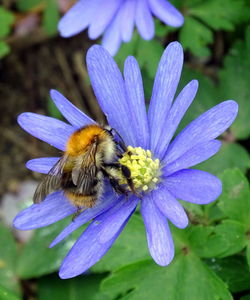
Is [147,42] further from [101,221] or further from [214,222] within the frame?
[101,221]

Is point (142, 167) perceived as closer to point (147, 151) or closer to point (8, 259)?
point (147, 151)

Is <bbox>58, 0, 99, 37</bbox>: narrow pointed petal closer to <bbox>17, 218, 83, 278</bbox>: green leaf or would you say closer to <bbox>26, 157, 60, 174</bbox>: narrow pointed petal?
<bbox>17, 218, 83, 278</bbox>: green leaf

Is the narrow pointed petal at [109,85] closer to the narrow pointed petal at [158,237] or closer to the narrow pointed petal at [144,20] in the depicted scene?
the narrow pointed petal at [158,237]

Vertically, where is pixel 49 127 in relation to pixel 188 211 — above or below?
above

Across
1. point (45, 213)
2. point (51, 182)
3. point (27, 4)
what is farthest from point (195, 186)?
point (27, 4)

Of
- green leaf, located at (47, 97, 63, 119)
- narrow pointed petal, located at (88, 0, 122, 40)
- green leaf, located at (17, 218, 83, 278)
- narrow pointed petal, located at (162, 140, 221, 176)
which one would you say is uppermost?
narrow pointed petal, located at (88, 0, 122, 40)

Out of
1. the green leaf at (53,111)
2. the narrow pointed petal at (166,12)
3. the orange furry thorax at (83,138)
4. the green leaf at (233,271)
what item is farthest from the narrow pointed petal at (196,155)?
the green leaf at (53,111)

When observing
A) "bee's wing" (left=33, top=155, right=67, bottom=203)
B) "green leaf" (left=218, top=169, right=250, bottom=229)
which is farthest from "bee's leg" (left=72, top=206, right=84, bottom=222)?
"green leaf" (left=218, top=169, right=250, bottom=229)
